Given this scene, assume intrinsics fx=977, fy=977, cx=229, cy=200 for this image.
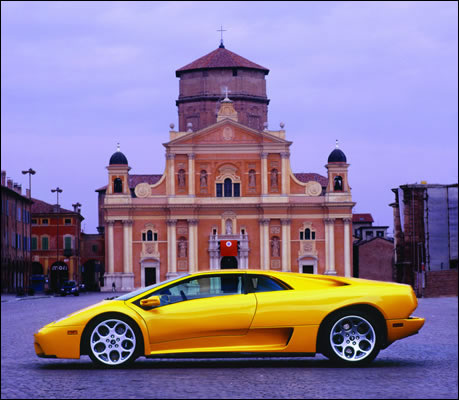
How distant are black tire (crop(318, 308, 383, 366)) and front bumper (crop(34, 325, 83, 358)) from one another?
2.89m

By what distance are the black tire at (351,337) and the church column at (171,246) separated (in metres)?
71.2

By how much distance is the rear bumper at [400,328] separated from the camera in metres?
11.6

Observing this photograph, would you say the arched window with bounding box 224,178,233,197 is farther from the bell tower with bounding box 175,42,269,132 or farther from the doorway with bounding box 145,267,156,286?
the bell tower with bounding box 175,42,269,132

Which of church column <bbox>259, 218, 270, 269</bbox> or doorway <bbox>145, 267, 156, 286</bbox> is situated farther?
church column <bbox>259, 218, 270, 269</bbox>

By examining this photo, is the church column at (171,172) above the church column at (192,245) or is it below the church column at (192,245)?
above

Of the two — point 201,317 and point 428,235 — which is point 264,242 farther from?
point 201,317

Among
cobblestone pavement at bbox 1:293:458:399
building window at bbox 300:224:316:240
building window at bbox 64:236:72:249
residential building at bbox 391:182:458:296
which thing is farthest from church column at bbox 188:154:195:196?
cobblestone pavement at bbox 1:293:458:399

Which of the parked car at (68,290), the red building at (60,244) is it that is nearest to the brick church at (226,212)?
the parked car at (68,290)

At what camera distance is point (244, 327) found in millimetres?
11547

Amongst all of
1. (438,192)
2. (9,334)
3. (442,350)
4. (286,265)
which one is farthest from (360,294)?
(286,265)

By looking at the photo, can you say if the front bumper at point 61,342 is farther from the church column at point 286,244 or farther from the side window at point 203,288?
the church column at point 286,244

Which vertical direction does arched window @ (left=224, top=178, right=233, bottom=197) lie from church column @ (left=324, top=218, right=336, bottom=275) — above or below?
above

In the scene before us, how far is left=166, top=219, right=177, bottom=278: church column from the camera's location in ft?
271

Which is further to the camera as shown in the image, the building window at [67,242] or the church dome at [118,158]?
the building window at [67,242]
